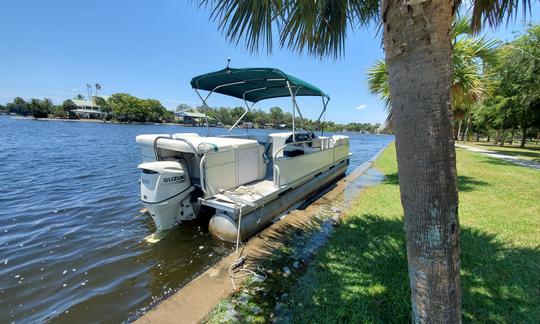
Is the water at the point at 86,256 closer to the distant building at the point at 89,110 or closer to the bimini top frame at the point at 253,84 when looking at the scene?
the bimini top frame at the point at 253,84

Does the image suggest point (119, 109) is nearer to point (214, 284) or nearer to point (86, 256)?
point (86, 256)

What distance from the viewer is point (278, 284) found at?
3295 mm

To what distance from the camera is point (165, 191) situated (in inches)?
185

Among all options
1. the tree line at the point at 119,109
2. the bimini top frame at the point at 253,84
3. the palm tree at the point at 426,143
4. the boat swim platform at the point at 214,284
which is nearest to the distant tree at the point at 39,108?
Answer: the tree line at the point at 119,109

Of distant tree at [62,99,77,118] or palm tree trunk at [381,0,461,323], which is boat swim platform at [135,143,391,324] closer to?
palm tree trunk at [381,0,461,323]

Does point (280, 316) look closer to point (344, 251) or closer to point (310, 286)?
point (310, 286)

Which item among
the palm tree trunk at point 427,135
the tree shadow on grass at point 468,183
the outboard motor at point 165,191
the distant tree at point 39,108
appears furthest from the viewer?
the distant tree at point 39,108

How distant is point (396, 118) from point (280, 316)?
233 centimetres

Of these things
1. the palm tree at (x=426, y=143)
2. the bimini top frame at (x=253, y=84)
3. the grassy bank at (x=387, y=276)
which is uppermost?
the bimini top frame at (x=253, y=84)

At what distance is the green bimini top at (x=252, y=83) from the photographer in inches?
228

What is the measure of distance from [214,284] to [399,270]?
95.1 inches

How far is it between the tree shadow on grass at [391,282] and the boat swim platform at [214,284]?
3.03 ft

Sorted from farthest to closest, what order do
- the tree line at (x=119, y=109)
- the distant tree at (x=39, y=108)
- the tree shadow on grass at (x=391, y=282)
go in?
the distant tree at (x=39, y=108) → the tree line at (x=119, y=109) → the tree shadow on grass at (x=391, y=282)

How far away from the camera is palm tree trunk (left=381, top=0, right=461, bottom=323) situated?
4.15ft
